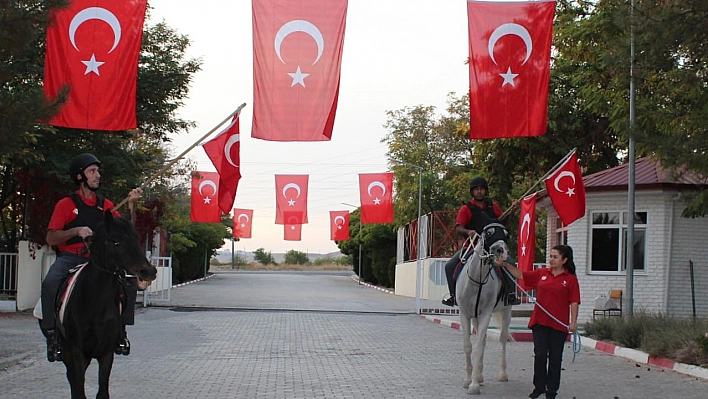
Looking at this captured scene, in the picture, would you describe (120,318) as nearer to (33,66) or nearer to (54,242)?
(54,242)

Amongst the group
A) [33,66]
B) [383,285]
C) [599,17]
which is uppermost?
[599,17]

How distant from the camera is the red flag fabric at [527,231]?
22.7m

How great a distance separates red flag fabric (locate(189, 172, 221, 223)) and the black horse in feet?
102

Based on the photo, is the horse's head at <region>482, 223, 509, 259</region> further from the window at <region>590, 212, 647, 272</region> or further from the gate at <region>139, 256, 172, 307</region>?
the gate at <region>139, 256, 172, 307</region>

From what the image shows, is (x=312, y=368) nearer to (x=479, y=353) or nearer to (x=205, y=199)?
(x=479, y=353)

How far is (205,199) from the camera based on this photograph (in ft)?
129

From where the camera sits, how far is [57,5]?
13.7m

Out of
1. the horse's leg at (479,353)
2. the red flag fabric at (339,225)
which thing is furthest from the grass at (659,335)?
the red flag fabric at (339,225)

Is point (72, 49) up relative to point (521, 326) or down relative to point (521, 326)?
up

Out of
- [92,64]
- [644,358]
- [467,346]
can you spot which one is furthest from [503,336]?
[92,64]

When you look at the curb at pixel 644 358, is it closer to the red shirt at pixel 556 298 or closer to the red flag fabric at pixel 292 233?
the red shirt at pixel 556 298

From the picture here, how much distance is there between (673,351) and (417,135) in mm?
42717

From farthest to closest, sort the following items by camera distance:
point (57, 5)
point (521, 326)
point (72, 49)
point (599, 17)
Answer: point (521, 326), point (599, 17), point (72, 49), point (57, 5)

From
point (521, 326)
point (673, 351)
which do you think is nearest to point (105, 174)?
point (521, 326)
